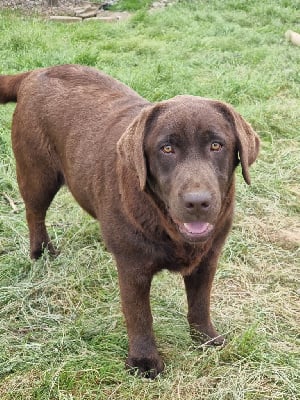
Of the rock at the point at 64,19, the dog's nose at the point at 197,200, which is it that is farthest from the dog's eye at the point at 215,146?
the rock at the point at 64,19

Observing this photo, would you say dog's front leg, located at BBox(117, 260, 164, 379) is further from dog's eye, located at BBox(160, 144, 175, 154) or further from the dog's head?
dog's eye, located at BBox(160, 144, 175, 154)

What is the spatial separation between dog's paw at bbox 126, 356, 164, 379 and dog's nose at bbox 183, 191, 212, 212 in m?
1.06

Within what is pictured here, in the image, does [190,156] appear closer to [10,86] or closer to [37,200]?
[37,200]

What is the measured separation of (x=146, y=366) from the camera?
3473mm

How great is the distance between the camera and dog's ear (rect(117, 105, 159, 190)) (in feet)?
9.76

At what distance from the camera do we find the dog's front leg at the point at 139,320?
10.8ft

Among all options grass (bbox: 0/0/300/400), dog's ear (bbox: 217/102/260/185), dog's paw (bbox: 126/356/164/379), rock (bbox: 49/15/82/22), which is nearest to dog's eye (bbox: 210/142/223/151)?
dog's ear (bbox: 217/102/260/185)

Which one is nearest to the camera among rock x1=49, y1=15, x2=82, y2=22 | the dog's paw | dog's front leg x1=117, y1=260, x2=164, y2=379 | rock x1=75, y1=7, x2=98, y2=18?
dog's front leg x1=117, y1=260, x2=164, y2=379

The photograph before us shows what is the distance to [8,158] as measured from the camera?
5875 mm

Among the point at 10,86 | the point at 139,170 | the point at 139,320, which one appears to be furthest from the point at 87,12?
the point at 139,170

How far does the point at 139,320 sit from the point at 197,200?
0.93m

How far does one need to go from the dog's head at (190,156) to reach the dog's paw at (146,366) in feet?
2.75

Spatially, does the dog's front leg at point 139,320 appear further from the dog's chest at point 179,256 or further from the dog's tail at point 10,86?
the dog's tail at point 10,86

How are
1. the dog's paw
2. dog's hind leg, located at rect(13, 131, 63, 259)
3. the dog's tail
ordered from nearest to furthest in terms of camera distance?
the dog's paw < dog's hind leg, located at rect(13, 131, 63, 259) < the dog's tail
